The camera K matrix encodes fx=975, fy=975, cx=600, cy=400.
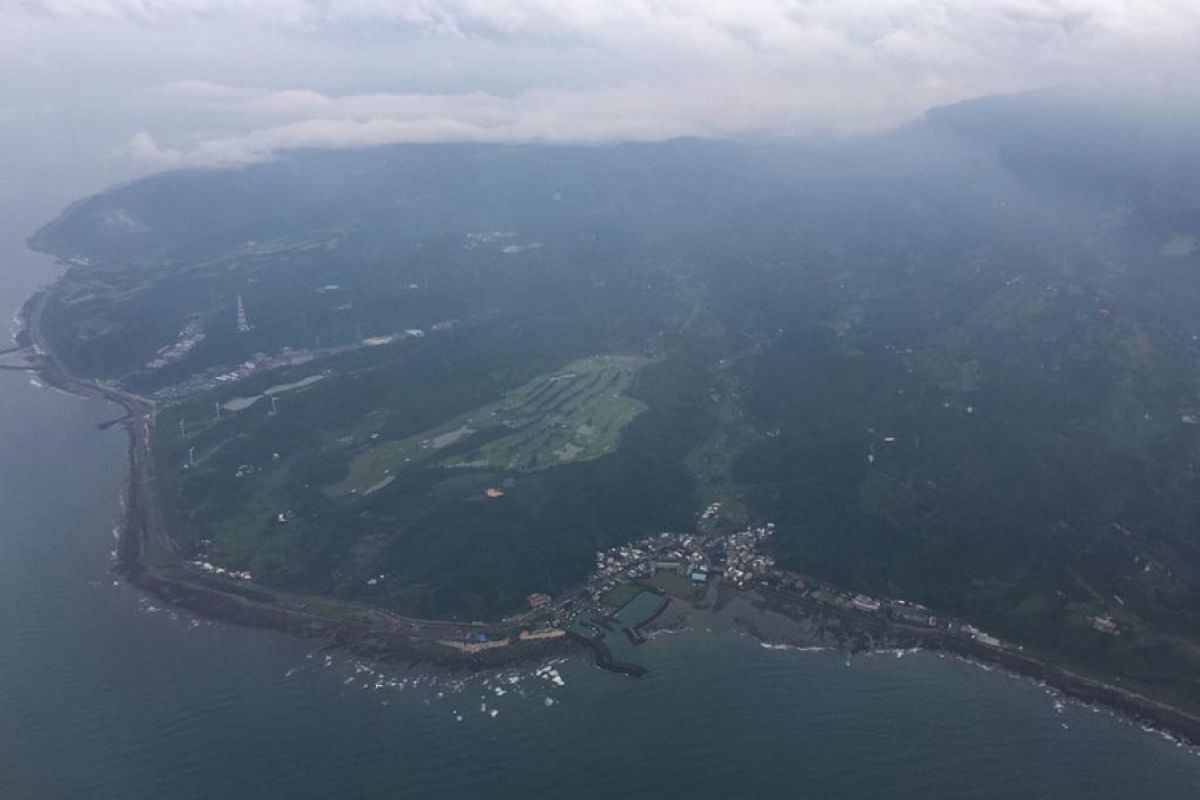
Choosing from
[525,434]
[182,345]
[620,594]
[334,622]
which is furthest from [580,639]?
[182,345]

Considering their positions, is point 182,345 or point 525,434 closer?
point 525,434

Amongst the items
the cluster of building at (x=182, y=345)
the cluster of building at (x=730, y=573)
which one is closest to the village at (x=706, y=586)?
the cluster of building at (x=730, y=573)

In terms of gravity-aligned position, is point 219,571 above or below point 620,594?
below

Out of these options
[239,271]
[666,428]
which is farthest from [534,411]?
[239,271]

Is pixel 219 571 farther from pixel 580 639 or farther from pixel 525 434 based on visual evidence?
pixel 525 434

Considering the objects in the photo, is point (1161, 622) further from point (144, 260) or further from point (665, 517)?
point (144, 260)
